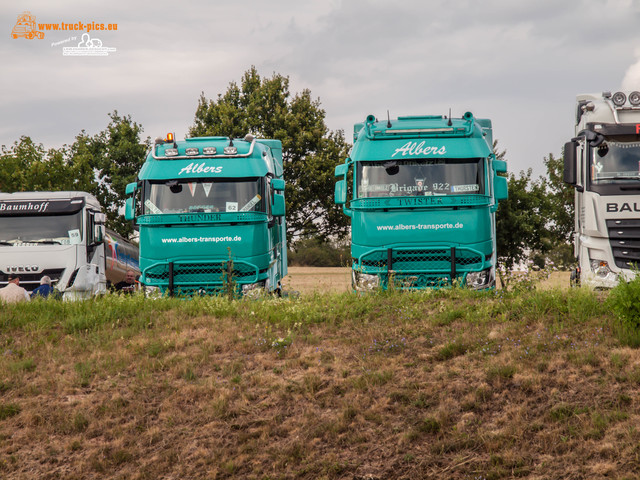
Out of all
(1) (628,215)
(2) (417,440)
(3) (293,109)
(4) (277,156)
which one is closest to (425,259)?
(1) (628,215)

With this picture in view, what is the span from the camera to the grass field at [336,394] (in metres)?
6.91

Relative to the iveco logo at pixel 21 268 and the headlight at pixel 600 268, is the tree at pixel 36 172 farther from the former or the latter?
the headlight at pixel 600 268

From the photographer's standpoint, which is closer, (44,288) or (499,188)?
(499,188)

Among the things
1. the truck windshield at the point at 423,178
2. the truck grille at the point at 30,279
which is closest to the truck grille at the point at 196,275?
the truck windshield at the point at 423,178

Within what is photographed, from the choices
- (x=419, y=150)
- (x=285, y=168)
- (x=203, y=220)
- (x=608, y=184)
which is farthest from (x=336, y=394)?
(x=285, y=168)

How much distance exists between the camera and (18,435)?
7.89m

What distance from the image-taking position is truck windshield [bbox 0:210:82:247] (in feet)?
57.3

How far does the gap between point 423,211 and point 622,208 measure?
3.67 meters

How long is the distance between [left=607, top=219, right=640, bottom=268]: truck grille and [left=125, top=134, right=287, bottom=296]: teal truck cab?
6667 mm

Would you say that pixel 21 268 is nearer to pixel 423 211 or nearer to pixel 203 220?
pixel 203 220

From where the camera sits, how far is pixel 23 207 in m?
17.7

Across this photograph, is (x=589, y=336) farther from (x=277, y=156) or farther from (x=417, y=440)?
(x=277, y=156)

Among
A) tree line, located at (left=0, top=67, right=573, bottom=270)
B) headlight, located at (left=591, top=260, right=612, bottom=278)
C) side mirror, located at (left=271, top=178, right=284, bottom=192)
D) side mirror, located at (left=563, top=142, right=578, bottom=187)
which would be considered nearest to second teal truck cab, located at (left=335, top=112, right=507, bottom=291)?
side mirror, located at (left=563, top=142, right=578, bottom=187)

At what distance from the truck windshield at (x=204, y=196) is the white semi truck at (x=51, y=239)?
4197 mm
